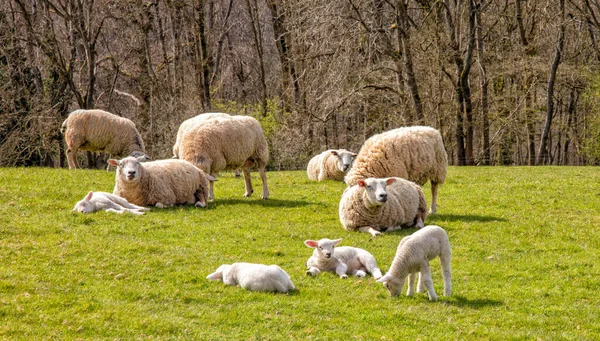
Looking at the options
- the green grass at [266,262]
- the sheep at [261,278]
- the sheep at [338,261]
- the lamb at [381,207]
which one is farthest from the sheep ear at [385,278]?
the lamb at [381,207]

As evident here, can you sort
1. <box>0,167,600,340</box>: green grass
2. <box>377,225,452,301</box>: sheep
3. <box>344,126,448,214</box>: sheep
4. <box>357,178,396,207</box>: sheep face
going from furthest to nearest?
<box>344,126,448,214</box>: sheep → <box>357,178,396,207</box>: sheep face → <box>377,225,452,301</box>: sheep → <box>0,167,600,340</box>: green grass

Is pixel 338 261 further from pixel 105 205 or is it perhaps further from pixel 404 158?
pixel 105 205

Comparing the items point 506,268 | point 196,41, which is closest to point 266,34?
point 196,41

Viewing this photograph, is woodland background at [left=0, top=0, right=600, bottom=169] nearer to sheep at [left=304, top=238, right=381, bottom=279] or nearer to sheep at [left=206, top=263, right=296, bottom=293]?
sheep at [left=304, top=238, right=381, bottom=279]

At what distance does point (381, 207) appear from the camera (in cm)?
1282

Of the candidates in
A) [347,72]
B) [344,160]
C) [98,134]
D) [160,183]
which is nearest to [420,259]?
[160,183]

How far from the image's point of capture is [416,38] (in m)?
31.7

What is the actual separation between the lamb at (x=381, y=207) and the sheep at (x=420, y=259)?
3913mm

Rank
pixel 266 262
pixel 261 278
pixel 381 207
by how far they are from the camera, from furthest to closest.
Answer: pixel 381 207
pixel 266 262
pixel 261 278

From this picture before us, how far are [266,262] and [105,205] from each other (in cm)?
447

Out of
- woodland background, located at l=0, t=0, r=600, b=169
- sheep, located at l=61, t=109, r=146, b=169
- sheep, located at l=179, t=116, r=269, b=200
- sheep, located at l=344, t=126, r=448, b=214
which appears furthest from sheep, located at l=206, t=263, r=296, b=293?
woodland background, located at l=0, t=0, r=600, b=169

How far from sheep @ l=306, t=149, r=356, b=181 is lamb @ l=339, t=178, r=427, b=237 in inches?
250

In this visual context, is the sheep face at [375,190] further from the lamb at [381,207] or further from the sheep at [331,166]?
the sheep at [331,166]

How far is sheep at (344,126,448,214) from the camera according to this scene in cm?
1456
